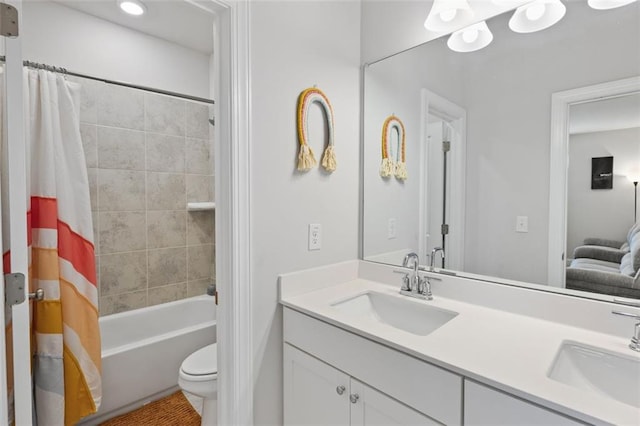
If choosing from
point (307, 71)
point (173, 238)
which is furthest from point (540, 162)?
point (173, 238)

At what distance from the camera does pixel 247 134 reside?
48.7 inches

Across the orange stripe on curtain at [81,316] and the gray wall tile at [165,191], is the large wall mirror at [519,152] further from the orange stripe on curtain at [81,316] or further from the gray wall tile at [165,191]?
the gray wall tile at [165,191]

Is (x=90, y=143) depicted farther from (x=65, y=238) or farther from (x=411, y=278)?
(x=411, y=278)

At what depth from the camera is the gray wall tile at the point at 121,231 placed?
2.21 metres

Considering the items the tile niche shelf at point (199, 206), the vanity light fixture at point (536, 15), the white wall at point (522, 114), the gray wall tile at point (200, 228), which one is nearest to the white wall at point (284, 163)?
the white wall at point (522, 114)

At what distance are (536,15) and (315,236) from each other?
1.23 meters

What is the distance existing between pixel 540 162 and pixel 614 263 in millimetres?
411

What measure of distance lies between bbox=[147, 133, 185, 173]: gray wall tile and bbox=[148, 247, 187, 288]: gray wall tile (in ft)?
2.20

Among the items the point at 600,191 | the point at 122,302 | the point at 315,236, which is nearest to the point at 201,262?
the point at 122,302

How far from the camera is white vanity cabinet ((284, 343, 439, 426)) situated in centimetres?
96

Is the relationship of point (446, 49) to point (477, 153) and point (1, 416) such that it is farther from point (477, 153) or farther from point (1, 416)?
point (1, 416)

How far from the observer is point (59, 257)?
1.59 metres

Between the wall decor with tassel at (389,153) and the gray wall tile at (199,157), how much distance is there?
172 centimetres

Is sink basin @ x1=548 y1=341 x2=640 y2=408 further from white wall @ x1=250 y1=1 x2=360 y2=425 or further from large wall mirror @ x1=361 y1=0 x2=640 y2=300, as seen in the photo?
white wall @ x1=250 y1=1 x2=360 y2=425
